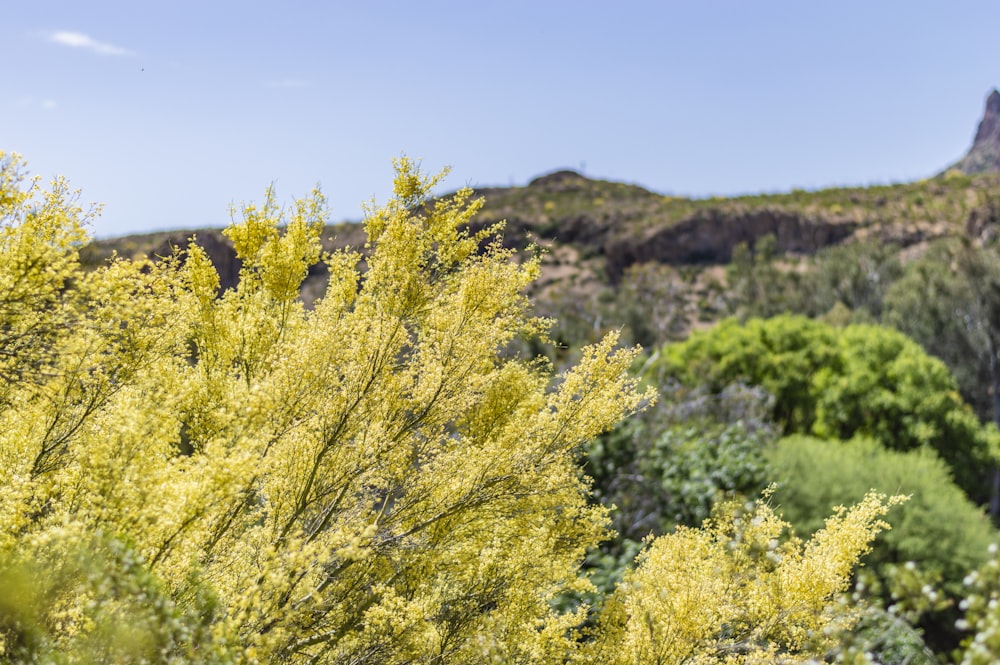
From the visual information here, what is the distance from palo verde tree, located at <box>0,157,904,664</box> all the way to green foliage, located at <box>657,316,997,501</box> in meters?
16.6

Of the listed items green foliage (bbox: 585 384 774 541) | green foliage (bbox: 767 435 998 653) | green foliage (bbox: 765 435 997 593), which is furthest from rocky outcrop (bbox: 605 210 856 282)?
green foliage (bbox: 585 384 774 541)

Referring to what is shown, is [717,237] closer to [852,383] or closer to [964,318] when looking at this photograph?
[964,318]

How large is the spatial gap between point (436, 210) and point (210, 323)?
253cm

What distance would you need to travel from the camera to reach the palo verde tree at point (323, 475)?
3799 mm

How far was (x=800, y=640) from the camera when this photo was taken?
5.07 m

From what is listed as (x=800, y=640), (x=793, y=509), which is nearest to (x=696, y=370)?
(x=793, y=509)

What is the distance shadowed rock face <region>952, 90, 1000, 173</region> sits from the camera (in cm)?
17045

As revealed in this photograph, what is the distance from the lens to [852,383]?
23344mm

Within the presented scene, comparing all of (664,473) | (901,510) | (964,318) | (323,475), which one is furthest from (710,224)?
(323,475)

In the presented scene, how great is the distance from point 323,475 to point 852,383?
75.0 ft

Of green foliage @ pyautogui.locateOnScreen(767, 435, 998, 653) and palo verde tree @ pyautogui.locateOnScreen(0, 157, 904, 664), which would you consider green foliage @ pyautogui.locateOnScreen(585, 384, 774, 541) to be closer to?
green foliage @ pyautogui.locateOnScreen(767, 435, 998, 653)

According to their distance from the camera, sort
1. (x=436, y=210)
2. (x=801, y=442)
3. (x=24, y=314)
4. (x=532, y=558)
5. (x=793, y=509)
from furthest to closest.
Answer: (x=801, y=442) < (x=793, y=509) < (x=436, y=210) < (x=532, y=558) < (x=24, y=314)

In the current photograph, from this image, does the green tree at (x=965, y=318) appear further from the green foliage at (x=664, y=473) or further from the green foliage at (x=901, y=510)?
the green foliage at (x=664, y=473)

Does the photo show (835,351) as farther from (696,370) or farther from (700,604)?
(700,604)
